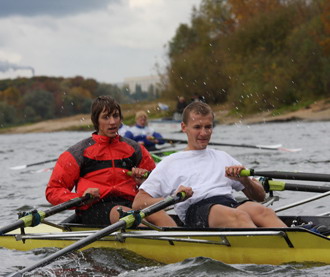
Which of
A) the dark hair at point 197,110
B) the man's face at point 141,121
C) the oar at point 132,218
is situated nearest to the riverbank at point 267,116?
the man's face at point 141,121

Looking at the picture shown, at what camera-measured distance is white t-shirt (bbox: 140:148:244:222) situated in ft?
17.9

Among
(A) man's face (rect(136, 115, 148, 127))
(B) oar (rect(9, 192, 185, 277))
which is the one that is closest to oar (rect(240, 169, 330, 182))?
(B) oar (rect(9, 192, 185, 277))

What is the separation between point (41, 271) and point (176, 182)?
1508mm

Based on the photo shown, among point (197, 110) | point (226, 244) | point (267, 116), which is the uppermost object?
point (197, 110)

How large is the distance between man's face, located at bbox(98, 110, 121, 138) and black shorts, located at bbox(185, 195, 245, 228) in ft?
4.26

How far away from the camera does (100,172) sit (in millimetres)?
6332

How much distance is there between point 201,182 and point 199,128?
480mm

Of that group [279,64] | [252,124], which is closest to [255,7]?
[279,64]

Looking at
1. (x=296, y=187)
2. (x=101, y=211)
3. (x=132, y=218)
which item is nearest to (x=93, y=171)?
(x=101, y=211)

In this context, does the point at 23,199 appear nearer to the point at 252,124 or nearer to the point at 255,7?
the point at 252,124

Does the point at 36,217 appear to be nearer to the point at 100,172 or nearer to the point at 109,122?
the point at 100,172

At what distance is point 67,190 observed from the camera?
629 cm

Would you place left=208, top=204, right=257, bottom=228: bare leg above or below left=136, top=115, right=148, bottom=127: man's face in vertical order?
below

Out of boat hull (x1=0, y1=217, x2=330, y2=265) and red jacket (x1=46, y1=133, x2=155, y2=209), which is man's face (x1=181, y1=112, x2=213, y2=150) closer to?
boat hull (x1=0, y1=217, x2=330, y2=265)
